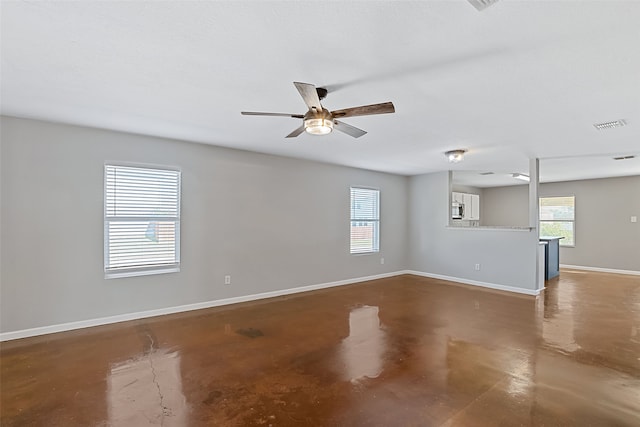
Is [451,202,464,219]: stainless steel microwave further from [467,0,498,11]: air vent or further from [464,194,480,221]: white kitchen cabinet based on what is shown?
[467,0,498,11]: air vent

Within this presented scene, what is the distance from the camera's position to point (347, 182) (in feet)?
21.3

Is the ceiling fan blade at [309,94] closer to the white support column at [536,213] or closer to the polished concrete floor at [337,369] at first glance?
the polished concrete floor at [337,369]

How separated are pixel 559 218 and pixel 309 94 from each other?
30.3ft

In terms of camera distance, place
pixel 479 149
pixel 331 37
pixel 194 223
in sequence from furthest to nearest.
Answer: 1. pixel 479 149
2. pixel 194 223
3. pixel 331 37

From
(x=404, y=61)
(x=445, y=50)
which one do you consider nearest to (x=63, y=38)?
(x=404, y=61)

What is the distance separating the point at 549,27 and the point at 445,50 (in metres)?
0.56

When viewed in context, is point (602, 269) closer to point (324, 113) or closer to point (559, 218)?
point (559, 218)

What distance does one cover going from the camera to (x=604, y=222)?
779cm

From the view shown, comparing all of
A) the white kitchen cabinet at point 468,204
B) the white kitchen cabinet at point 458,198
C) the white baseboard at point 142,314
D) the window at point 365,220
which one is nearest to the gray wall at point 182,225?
the white baseboard at point 142,314

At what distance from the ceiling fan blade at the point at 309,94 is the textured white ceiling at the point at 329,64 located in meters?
0.22

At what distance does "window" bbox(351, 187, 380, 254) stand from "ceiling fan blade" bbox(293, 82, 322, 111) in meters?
4.28

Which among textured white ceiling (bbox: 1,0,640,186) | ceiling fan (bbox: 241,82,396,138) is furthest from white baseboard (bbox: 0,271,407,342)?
ceiling fan (bbox: 241,82,396,138)

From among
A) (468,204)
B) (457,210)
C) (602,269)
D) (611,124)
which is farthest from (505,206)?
(611,124)

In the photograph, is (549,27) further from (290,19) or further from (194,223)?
(194,223)
